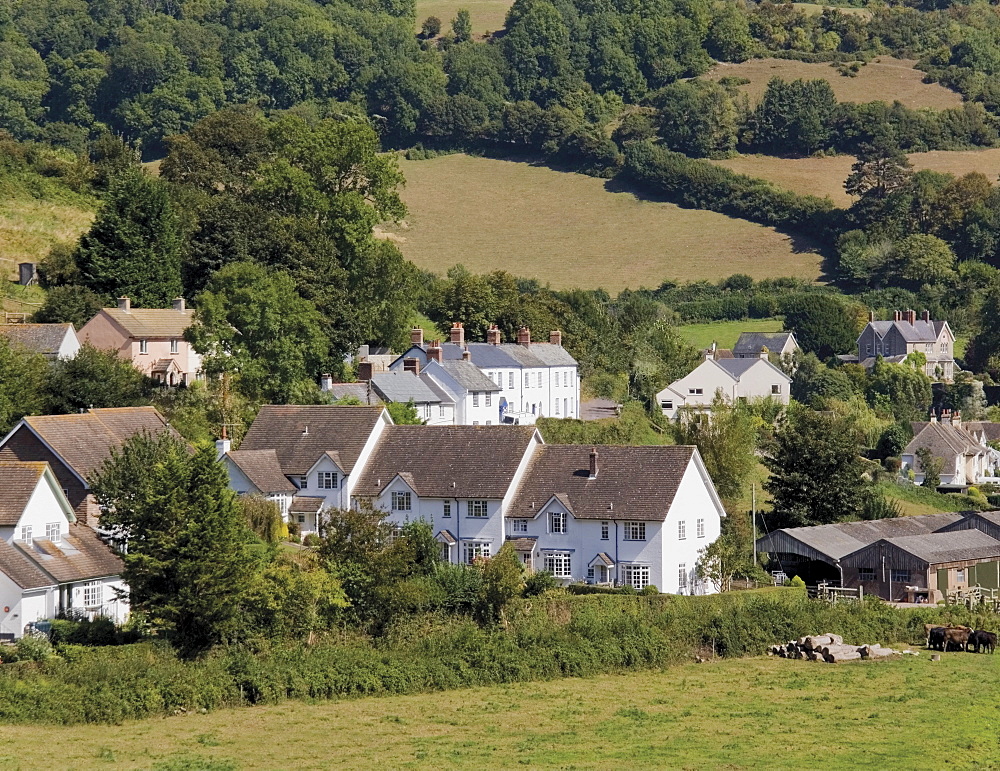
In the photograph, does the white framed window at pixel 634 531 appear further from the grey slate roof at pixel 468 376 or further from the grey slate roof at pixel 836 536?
the grey slate roof at pixel 468 376

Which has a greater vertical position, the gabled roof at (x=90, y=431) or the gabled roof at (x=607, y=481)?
the gabled roof at (x=90, y=431)

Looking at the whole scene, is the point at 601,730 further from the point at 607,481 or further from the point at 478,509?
the point at 478,509

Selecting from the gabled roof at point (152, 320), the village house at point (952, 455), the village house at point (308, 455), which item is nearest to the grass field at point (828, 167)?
the village house at point (952, 455)

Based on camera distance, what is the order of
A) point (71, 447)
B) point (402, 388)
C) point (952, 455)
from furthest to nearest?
point (952, 455), point (402, 388), point (71, 447)

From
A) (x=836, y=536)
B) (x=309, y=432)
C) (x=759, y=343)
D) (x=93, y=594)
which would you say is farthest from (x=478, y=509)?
(x=759, y=343)

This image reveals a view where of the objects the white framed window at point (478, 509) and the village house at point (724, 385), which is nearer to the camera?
the white framed window at point (478, 509)

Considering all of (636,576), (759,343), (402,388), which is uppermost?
(759,343)

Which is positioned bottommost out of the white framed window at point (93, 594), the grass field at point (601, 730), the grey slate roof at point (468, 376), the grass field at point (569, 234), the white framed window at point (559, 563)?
the grass field at point (601, 730)
